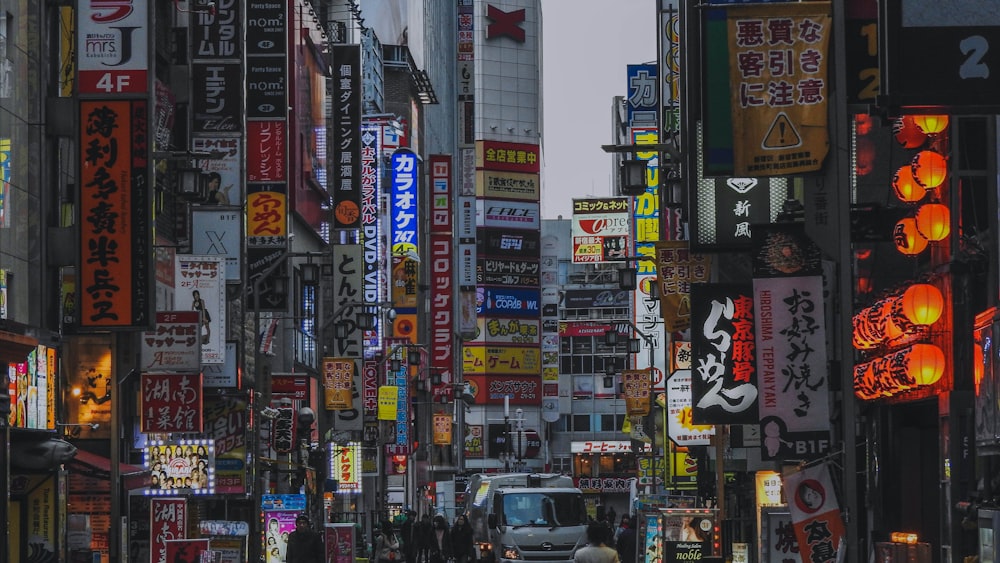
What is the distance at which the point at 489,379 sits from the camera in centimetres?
13150

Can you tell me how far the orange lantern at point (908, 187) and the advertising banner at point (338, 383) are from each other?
100 ft

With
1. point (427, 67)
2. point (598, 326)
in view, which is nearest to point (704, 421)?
point (427, 67)

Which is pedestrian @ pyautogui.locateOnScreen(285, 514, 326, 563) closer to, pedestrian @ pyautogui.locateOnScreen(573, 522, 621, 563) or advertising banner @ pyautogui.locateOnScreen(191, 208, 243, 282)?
pedestrian @ pyautogui.locateOnScreen(573, 522, 621, 563)

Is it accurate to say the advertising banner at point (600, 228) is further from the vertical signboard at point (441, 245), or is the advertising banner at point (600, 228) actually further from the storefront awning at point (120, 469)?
the storefront awning at point (120, 469)

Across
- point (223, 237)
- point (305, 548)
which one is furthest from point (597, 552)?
point (223, 237)

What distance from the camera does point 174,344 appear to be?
28.0 metres

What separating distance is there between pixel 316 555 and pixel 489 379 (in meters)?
107

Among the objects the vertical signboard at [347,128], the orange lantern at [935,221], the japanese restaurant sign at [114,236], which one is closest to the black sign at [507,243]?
Result: the vertical signboard at [347,128]

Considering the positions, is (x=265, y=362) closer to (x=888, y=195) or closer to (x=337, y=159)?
(x=337, y=159)

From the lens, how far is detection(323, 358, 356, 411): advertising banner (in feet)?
162

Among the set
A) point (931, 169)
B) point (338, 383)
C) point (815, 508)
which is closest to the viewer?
point (815, 508)

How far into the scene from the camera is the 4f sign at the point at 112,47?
2375cm

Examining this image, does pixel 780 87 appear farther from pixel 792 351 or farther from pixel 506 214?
pixel 506 214

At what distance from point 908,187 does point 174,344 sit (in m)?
13.2
